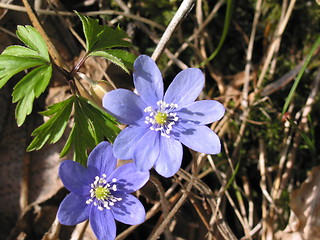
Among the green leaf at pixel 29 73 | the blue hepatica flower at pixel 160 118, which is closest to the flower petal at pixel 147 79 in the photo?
the blue hepatica flower at pixel 160 118

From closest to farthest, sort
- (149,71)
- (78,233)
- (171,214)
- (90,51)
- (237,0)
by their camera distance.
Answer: (149,71) → (90,51) → (171,214) → (78,233) → (237,0)

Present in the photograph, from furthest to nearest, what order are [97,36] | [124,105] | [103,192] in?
1. [97,36]
2. [103,192]
3. [124,105]

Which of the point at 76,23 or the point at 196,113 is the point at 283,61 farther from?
the point at 76,23

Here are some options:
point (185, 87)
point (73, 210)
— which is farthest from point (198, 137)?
point (73, 210)

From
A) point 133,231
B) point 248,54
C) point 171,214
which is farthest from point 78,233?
point 248,54

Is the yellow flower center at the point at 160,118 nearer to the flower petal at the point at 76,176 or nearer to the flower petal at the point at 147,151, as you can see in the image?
the flower petal at the point at 147,151

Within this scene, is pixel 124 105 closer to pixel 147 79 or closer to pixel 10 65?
pixel 147 79

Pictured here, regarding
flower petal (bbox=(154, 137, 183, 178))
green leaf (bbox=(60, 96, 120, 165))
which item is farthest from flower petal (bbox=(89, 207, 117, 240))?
flower petal (bbox=(154, 137, 183, 178))
